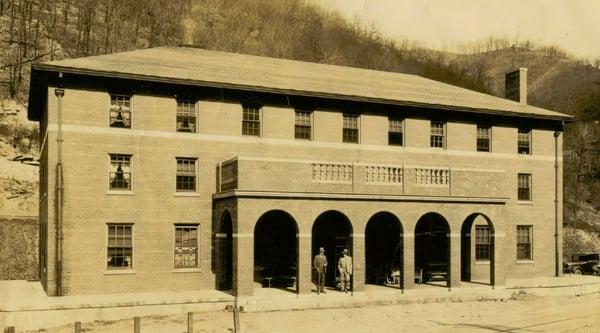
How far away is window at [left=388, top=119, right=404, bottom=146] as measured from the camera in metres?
31.2

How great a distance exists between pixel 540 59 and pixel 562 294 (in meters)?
108

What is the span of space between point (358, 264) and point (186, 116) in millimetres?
9352

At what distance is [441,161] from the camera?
1259 inches

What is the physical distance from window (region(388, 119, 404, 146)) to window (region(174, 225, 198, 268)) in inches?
409

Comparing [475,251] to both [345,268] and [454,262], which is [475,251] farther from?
[345,268]

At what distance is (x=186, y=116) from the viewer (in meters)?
27.2

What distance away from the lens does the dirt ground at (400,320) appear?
66.8 ft

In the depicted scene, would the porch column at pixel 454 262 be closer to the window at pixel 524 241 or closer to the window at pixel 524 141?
the window at pixel 524 241

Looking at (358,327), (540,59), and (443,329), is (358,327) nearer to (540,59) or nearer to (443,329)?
(443,329)

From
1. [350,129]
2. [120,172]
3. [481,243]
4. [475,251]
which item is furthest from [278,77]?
[481,243]

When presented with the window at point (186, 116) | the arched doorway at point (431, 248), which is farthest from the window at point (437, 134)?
the window at point (186, 116)

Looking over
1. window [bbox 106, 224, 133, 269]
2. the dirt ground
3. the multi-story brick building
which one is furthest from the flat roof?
the dirt ground

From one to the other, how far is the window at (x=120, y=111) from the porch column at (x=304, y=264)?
27.5ft

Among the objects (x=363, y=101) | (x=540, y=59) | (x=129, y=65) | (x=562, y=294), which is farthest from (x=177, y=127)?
(x=540, y=59)
